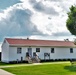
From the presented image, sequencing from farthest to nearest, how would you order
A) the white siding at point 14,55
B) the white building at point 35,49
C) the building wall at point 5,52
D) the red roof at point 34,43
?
1. the red roof at point 34,43
2. the building wall at point 5,52
3. the white building at point 35,49
4. the white siding at point 14,55

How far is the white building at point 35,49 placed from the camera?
44656 mm

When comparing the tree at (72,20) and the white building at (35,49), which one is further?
the white building at (35,49)

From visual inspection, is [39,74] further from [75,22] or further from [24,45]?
[24,45]

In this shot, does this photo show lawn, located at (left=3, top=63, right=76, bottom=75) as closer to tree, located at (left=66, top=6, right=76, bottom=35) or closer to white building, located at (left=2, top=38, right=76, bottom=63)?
tree, located at (left=66, top=6, right=76, bottom=35)

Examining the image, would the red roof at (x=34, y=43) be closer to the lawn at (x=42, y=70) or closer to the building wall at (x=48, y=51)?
the building wall at (x=48, y=51)

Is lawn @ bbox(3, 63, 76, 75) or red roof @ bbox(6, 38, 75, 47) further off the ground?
red roof @ bbox(6, 38, 75, 47)

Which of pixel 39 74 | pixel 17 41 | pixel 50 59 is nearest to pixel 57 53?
pixel 50 59

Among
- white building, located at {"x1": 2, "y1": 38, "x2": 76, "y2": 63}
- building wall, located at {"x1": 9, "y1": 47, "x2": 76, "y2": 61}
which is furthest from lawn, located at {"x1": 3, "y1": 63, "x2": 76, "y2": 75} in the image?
white building, located at {"x1": 2, "y1": 38, "x2": 76, "y2": 63}

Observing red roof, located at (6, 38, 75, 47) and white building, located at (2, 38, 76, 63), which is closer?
white building, located at (2, 38, 76, 63)

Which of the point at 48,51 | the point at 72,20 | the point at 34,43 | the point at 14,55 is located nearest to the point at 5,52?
the point at 14,55

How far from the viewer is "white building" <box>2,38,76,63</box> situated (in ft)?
147

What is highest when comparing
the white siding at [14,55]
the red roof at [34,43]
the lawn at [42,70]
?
the red roof at [34,43]

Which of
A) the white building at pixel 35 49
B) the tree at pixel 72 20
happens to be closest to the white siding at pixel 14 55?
the white building at pixel 35 49

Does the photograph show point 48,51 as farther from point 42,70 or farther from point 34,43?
point 42,70
